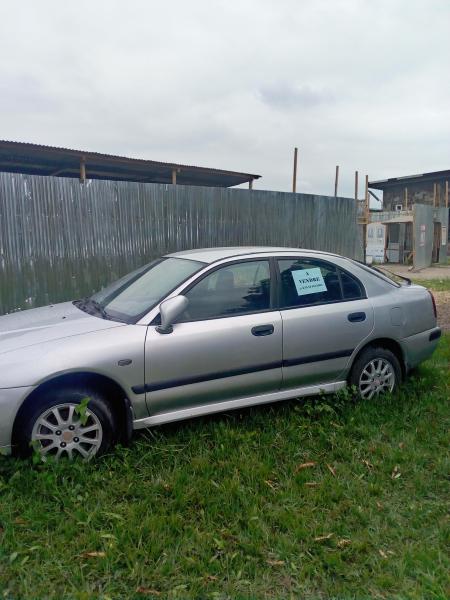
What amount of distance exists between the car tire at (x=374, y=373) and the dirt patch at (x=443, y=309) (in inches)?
118

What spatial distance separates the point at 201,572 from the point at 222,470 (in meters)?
0.77

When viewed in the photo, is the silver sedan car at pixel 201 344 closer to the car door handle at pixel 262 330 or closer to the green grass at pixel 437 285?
the car door handle at pixel 262 330

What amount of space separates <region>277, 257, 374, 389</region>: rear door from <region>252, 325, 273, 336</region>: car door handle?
0.43ft

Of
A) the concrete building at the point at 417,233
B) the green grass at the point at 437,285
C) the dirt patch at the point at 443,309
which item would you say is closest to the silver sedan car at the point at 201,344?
the dirt patch at the point at 443,309

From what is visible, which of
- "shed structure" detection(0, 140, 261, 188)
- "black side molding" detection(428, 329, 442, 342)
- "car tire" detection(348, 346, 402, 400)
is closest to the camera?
"car tire" detection(348, 346, 402, 400)

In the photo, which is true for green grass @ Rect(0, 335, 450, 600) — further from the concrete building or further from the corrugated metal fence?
the concrete building

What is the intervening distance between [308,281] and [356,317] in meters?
0.50

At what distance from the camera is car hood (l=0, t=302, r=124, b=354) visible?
2.72 m

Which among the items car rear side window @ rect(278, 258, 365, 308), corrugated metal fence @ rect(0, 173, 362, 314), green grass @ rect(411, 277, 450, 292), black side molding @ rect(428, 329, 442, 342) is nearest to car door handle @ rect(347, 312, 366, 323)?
car rear side window @ rect(278, 258, 365, 308)

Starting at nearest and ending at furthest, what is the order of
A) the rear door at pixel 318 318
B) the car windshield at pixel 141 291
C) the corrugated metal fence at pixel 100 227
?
the car windshield at pixel 141 291, the rear door at pixel 318 318, the corrugated metal fence at pixel 100 227

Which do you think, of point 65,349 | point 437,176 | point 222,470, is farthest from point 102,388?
point 437,176

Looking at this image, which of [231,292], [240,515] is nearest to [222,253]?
[231,292]

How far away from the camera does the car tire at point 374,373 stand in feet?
11.9

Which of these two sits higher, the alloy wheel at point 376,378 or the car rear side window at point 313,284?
the car rear side window at point 313,284
